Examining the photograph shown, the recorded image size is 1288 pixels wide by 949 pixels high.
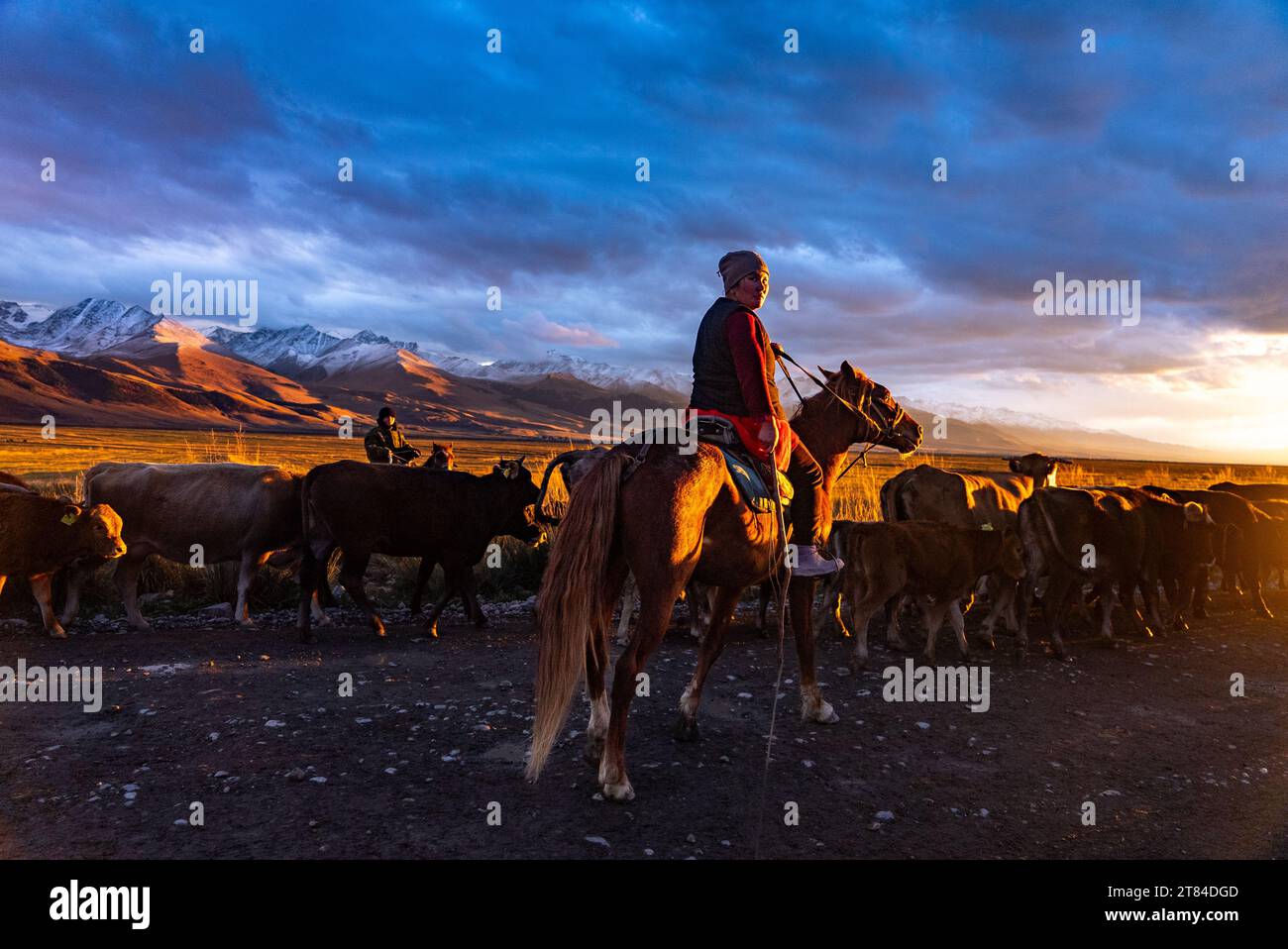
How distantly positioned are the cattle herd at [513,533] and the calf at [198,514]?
2 centimetres

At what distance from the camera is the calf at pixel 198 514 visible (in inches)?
390

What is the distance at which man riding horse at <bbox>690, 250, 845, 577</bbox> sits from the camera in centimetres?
518

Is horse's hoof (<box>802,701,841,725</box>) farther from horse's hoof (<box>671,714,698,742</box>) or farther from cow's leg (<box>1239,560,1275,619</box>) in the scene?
cow's leg (<box>1239,560,1275,619</box>)

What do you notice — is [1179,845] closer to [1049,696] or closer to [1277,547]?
[1049,696]

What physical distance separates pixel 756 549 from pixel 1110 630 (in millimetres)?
6864

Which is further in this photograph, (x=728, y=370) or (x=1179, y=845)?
(x=728, y=370)

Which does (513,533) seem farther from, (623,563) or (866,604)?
(623,563)

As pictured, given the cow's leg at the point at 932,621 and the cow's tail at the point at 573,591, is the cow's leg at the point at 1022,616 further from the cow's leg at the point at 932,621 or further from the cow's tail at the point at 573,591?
the cow's tail at the point at 573,591

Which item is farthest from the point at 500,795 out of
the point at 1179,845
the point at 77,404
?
the point at 77,404

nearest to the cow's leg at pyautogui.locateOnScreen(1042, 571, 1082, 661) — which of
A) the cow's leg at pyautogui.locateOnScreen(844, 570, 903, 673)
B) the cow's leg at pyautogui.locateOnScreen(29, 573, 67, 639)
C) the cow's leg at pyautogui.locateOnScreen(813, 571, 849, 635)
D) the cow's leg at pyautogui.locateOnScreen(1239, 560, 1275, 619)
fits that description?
the cow's leg at pyautogui.locateOnScreen(844, 570, 903, 673)

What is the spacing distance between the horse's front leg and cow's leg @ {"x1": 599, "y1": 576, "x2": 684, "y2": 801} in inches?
70.9

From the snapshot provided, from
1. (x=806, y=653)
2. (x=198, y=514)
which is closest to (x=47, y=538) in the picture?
(x=198, y=514)

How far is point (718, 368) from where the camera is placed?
548 centimetres

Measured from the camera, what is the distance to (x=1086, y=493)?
936cm
